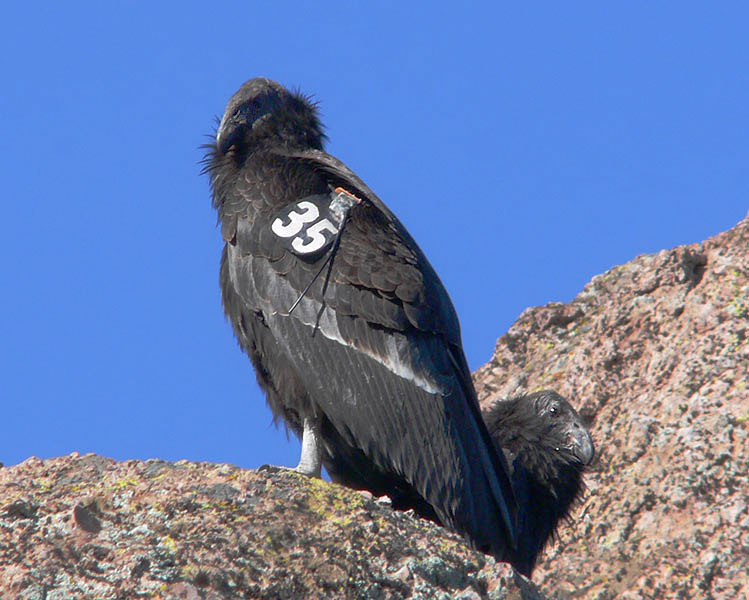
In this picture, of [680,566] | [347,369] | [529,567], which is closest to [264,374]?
[347,369]

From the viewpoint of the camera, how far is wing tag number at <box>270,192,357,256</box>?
20.9ft

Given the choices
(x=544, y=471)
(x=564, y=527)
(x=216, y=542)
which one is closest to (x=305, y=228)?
(x=544, y=471)

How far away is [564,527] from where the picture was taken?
7711 millimetres

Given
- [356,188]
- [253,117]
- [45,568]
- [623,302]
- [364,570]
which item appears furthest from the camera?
[623,302]

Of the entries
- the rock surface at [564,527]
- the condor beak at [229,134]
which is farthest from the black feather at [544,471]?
the condor beak at [229,134]

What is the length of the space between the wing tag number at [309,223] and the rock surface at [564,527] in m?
1.55

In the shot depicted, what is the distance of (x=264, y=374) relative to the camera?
6.53 meters

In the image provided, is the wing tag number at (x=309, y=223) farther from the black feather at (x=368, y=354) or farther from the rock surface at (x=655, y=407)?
the rock surface at (x=655, y=407)

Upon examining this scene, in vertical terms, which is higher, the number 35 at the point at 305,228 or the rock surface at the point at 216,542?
the number 35 at the point at 305,228

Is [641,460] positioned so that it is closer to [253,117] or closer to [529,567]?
[529,567]

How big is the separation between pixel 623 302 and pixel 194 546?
4.89 m

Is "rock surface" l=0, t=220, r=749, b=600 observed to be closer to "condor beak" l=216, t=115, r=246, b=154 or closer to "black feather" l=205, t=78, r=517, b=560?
"black feather" l=205, t=78, r=517, b=560

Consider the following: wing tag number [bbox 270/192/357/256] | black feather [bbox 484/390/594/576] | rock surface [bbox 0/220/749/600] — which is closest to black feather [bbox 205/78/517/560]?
wing tag number [bbox 270/192/357/256]

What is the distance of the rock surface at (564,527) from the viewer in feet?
14.3
